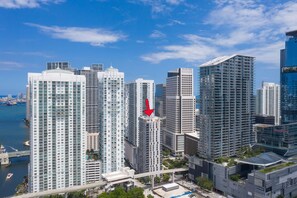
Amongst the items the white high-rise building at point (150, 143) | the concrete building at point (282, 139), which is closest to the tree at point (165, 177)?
the white high-rise building at point (150, 143)

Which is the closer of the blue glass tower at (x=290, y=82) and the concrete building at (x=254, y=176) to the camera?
the concrete building at (x=254, y=176)

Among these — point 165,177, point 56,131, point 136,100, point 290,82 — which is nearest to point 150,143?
point 165,177

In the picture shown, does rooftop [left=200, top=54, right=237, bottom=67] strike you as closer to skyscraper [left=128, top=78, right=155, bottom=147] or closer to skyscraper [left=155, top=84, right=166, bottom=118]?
skyscraper [left=128, top=78, right=155, bottom=147]

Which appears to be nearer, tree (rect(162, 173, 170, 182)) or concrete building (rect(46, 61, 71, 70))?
tree (rect(162, 173, 170, 182))

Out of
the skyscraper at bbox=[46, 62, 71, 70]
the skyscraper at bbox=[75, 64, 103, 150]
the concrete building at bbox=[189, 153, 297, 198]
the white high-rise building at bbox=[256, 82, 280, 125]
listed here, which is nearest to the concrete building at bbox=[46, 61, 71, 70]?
the skyscraper at bbox=[46, 62, 71, 70]

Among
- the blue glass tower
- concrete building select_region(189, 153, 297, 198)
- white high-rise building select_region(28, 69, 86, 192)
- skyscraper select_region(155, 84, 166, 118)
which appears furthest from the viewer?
skyscraper select_region(155, 84, 166, 118)

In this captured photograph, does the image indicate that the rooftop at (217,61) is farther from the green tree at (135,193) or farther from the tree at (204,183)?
the green tree at (135,193)
